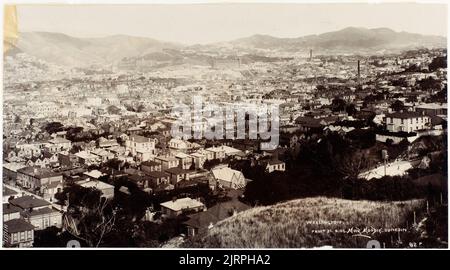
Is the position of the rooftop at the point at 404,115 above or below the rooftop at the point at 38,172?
above

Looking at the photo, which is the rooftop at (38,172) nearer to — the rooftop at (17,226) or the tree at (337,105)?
the rooftop at (17,226)

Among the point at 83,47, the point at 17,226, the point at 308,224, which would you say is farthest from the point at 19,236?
the point at 308,224

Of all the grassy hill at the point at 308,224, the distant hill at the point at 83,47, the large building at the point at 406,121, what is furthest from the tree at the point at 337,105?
the distant hill at the point at 83,47

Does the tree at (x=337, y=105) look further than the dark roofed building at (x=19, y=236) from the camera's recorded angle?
Yes

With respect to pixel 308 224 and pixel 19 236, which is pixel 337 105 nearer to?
pixel 308 224

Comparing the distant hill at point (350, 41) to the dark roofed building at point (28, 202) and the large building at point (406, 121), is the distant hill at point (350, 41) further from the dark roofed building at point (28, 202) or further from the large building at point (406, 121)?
the dark roofed building at point (28, 202)

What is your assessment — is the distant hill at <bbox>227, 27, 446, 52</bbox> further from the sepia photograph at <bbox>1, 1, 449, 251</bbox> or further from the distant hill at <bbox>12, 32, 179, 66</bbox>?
the distant hill at <bbox>12, 32, 179, 66</bbox>

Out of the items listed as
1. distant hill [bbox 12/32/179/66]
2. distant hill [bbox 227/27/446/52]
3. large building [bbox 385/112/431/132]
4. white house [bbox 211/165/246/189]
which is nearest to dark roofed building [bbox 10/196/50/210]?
distant hill [bbox 12/32/179/66]

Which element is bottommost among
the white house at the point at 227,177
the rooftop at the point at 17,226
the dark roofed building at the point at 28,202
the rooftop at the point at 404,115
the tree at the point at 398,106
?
the rooftop at the point at 17,226
